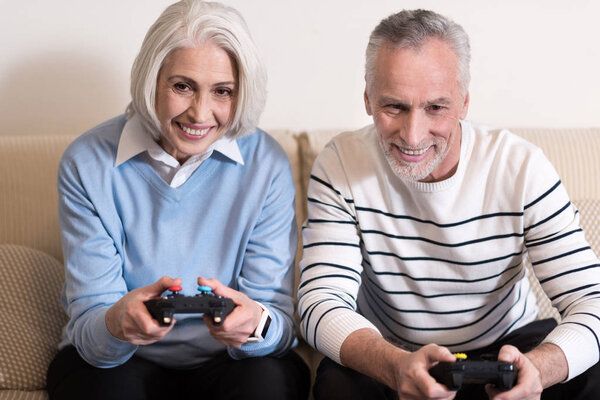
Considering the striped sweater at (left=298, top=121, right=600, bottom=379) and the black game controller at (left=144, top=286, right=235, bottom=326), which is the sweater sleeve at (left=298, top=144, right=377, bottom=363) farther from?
the black game controller at (left=144, top=286, right=235, bottom=326)

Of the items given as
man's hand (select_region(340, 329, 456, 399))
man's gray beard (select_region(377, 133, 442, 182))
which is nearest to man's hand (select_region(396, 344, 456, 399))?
man's hand (select_region(340, 329, 456, 399))

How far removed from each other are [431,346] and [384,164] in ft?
1.49

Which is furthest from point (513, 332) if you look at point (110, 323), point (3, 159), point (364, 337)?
point (3, 159)

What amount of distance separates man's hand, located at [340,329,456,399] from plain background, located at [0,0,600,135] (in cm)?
92

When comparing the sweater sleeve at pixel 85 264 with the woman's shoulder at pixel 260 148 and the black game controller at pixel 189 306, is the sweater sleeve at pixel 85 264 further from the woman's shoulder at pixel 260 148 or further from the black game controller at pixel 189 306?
the woman's shoulder at pixel 260 148

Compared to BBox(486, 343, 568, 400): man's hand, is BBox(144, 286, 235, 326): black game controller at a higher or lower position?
higher

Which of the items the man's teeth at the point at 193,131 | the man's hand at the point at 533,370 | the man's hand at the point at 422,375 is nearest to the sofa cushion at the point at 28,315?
the man's teeth at the point at 193,131

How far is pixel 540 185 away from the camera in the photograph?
4.54 feet

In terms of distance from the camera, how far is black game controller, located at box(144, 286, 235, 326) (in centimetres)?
115

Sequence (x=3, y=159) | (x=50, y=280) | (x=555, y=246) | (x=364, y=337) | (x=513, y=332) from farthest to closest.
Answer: (x=3, y=159) → (x=50, y=280) → (x=513, y=332) → (x=555, y=246) → (x=364, y=337)

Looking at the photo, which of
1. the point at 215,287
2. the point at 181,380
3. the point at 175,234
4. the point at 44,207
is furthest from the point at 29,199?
the point at 215,287

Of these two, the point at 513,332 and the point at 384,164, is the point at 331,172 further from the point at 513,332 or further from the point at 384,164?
the point at 513,332

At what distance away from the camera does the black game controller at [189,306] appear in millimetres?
1147

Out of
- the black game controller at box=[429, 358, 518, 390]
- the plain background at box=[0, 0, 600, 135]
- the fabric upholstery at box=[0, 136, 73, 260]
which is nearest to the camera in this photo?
the black game controller at box=[429, 358, 518, 390]
